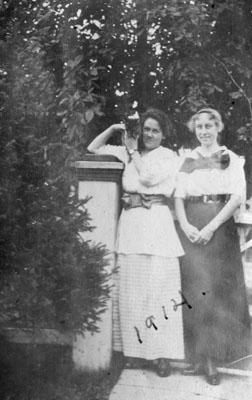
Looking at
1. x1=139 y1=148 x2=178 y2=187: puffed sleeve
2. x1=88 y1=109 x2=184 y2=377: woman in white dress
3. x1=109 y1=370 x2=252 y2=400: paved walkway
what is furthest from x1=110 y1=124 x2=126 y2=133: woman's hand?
x1=109 y1=370 x2=252 y2=400: paved walkway

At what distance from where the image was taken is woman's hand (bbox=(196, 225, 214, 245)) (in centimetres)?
342

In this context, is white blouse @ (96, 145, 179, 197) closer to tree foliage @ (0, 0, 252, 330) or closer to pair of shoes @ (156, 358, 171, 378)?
tree foliage @ (0, 0, 252, 330)

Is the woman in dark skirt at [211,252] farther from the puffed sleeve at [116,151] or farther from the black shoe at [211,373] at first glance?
the puffed sleeve at [116,151]

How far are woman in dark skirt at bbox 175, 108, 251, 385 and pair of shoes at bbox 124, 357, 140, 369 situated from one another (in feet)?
1.08

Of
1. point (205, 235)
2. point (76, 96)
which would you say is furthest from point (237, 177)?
point (76, 96)

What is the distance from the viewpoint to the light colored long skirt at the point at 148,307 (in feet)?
11.1

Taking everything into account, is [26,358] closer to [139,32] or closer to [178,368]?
[178,368]

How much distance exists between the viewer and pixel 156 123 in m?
3.48

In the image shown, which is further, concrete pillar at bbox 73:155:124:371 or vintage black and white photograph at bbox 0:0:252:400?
concrete pillar at bbox 73:155:124:371

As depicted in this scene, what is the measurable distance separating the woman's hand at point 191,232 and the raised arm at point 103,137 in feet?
2.50

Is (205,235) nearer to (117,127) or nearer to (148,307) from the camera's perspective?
(148,307)

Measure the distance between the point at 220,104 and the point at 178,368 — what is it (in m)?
1.72

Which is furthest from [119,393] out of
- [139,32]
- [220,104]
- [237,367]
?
[139,32]

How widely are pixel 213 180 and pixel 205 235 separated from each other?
14.2 inches
